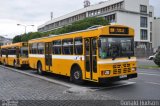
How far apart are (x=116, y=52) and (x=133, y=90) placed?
2.02 m

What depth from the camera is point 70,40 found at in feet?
55.8

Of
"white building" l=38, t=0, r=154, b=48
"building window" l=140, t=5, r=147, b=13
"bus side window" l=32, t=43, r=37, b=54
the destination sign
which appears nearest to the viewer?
the destination sign

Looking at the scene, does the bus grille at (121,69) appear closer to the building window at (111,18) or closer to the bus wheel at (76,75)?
the bus wheel at (76,75)

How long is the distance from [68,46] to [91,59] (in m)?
2.97

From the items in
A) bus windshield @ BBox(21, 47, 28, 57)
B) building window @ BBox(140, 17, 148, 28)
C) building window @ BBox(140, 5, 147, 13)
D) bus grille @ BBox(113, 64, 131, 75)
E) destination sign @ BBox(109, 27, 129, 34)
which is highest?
building window @ BBox(140, 5, 147, 13)

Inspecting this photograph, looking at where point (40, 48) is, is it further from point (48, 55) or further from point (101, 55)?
point (101, 55)

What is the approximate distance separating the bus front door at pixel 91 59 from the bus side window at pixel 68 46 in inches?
71.4

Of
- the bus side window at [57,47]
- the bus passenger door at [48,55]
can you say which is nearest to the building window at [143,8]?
the bus passenger door at [48,55]

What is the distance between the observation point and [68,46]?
17297mm

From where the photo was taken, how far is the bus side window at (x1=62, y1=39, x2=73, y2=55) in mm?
16891

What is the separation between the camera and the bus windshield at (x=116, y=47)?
1398cm

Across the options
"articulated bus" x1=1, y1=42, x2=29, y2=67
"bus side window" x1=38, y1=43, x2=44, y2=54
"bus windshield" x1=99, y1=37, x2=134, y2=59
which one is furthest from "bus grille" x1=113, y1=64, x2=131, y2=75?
"articulated bus" x1=1, y1=42, x2=29, y2=67

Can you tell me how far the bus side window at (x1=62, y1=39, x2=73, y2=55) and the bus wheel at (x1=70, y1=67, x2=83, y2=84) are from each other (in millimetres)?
1019

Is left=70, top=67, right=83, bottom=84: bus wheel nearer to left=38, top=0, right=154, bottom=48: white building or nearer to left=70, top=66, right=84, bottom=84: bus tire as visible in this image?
left=70, top=66, right=84, bottom=84: bus tire
